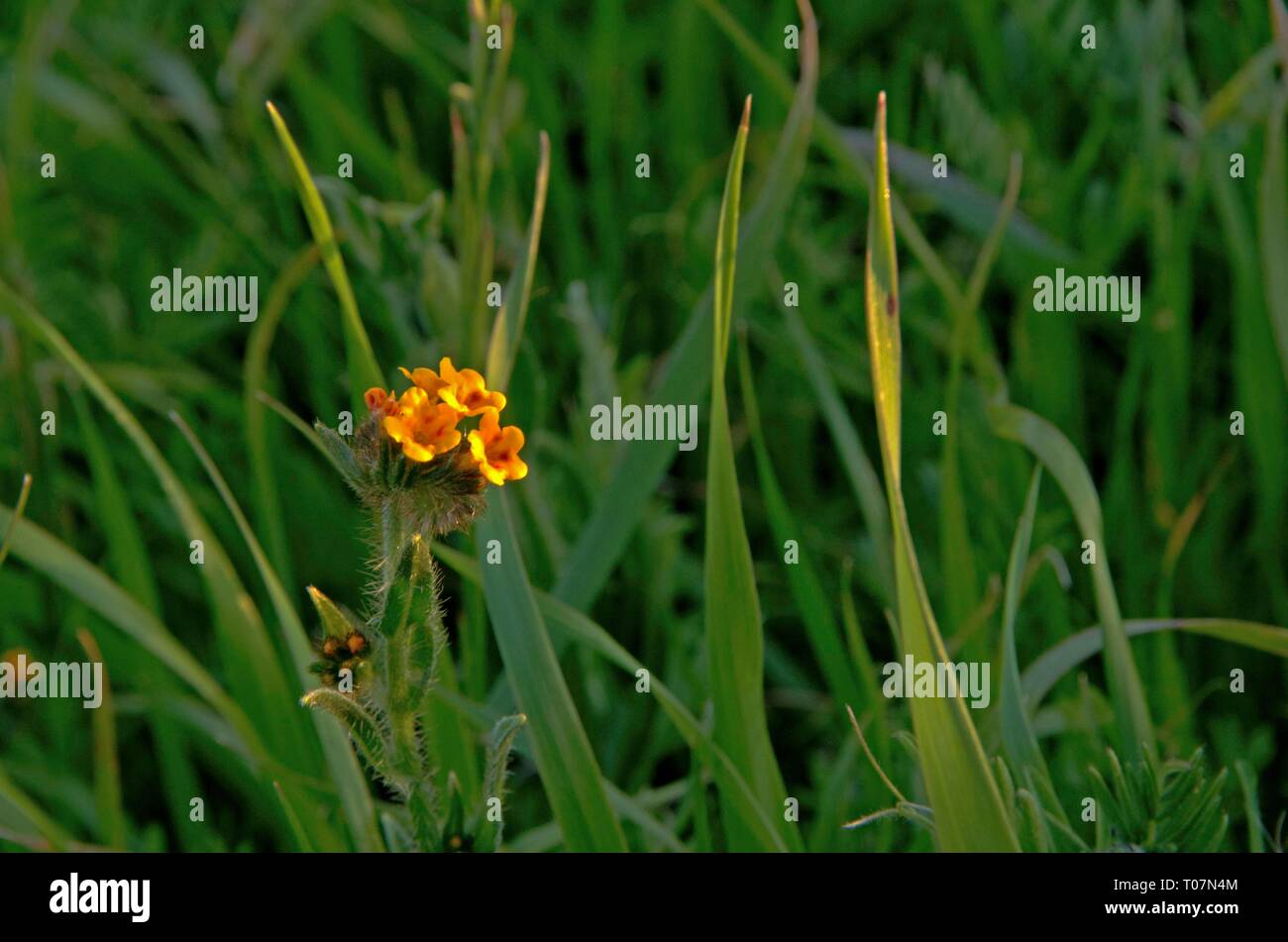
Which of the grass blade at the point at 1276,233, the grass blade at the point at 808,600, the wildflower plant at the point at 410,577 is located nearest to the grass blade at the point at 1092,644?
the grass blade at the point at 808,600

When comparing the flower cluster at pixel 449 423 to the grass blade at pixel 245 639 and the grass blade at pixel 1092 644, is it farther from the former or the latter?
the grass blade at pixel 1092 644

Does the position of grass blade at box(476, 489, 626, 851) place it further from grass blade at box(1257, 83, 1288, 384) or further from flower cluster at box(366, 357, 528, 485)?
grass blade at box(1257, 83, 1288, 384)

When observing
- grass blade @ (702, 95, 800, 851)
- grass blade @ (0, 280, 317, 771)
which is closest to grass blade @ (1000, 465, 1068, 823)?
grass blade @ (702, 95, 800, 851)

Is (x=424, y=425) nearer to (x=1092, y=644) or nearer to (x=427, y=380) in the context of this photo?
(x=427, y=380)

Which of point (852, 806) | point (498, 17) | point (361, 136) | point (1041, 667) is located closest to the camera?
point (1041, 667)

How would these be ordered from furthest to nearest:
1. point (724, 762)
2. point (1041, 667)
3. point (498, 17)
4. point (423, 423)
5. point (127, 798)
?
point (498, 17), point (127, 798), point (1041, 667), point (724, 762), point (423, 423)

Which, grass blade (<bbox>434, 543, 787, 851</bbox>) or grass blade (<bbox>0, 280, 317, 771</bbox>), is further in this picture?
grass blade (<bbox>0, 280, 317, 771</bbox>)
